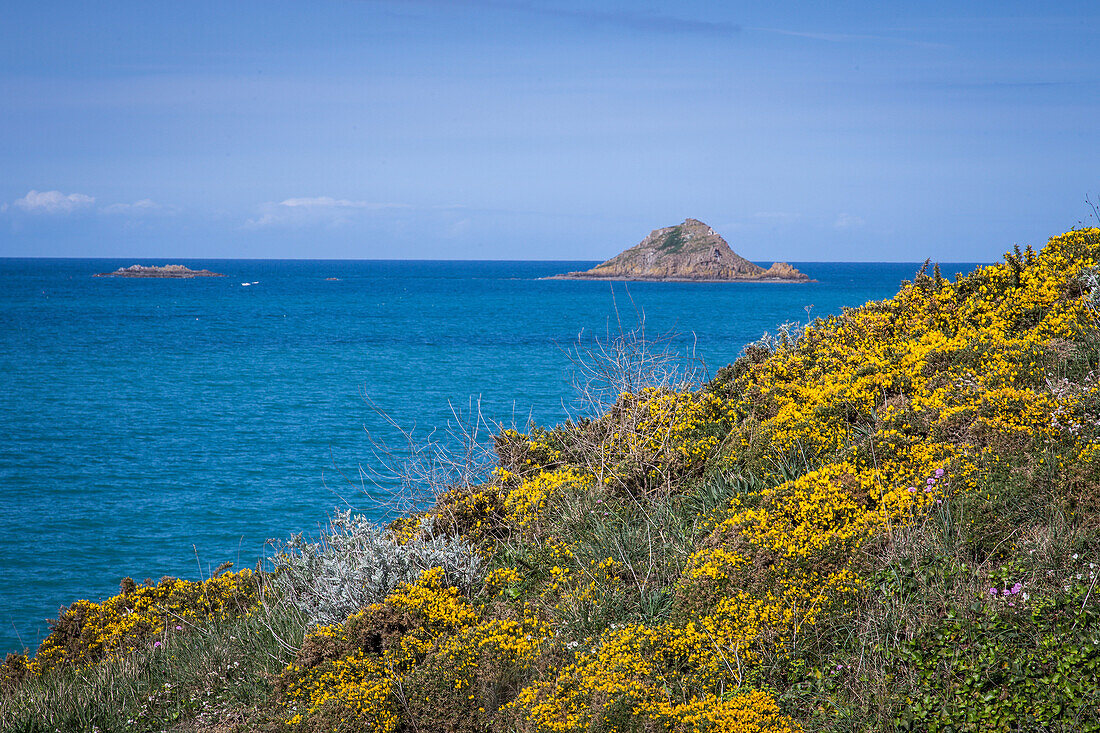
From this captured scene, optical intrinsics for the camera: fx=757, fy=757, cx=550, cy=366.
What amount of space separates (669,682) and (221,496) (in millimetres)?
16681

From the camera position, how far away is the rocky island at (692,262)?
15912 cm

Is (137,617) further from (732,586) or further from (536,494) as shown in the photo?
(732,586)

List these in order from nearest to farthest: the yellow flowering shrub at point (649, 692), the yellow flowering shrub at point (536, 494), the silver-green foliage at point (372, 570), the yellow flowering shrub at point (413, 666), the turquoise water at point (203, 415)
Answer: the yellow flowering shrub at point (649, 692), the yellow flowering shrub at point (413, 666), the silver-green foliage at point (372, 570), the yellow flowering shrub at point (536, 494), the turquoise water at point (203, 415)

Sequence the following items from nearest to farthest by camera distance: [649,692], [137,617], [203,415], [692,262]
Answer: [649,692]
[137,617]
[203,415]
[692,262]

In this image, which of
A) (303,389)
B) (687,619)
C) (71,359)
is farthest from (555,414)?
(71,359)

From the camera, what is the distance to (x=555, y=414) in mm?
23500

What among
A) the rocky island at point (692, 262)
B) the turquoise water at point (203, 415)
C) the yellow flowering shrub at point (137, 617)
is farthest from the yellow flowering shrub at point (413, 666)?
the rocky island at point (692, 262)

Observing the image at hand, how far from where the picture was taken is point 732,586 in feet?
17.1

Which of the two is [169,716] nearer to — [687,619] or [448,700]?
[448,700]

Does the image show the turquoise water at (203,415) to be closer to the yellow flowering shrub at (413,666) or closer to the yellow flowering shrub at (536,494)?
the yellow flowering shrub at (536,494)

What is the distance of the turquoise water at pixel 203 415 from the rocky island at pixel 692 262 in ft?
286

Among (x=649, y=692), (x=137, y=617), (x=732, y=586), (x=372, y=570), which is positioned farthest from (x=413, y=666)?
(x=137, y=617)

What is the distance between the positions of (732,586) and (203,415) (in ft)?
90.0

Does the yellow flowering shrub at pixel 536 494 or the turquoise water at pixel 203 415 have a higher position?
the yellow flowering shrub at pixel 536 494
